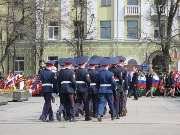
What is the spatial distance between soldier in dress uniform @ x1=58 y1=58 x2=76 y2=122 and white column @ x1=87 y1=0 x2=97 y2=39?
34.5 metres

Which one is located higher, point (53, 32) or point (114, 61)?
point (53, 32)

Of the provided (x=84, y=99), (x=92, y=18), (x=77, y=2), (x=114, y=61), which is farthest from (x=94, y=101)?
(x=92, y=18)

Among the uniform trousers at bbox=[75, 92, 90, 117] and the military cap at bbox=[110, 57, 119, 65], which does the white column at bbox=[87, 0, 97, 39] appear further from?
the uniform trousers at bbox=[75, 92, 90, 117]

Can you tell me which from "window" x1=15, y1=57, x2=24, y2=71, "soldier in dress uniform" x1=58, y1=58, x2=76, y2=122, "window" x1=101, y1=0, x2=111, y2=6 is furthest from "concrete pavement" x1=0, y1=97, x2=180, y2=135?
"window" x1=15, y1=57, x2=24, y2=71

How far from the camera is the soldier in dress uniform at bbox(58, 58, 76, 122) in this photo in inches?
626

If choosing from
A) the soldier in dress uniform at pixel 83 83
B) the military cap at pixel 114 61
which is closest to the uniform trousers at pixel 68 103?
the soldier in dress uniform at pixel 83 83

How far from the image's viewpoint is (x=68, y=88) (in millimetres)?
15891

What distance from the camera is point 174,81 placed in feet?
105

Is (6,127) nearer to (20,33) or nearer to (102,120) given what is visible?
(102,120)

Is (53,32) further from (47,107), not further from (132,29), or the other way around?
(47,107)

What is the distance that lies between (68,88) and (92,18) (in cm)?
3528

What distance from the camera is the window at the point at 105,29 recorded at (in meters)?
52.2

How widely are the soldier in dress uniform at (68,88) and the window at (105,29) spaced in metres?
36.3

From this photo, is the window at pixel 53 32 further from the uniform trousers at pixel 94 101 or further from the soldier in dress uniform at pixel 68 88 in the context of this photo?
the soldier in dress uniform at pixel 68 88
